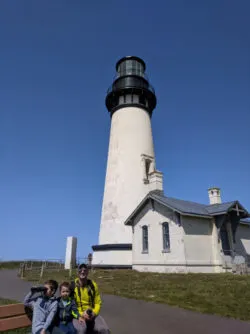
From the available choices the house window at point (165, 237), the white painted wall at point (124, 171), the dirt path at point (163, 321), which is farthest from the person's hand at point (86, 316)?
the white painted wall at point (124, 171)

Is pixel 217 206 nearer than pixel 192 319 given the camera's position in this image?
A: No

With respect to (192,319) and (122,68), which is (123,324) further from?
(122,68)

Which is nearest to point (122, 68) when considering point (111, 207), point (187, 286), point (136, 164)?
point (136, 164)

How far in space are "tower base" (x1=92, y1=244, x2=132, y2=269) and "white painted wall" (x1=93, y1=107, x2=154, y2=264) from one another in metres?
0.11

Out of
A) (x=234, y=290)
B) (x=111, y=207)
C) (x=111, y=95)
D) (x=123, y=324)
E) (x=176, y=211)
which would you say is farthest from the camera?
(x=111, y=95)

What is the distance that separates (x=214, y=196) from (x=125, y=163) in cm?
797

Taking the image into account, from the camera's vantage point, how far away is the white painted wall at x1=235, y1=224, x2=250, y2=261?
19297mm

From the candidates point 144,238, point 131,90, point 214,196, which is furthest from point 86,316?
point 131,90

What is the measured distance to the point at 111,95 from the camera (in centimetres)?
2503

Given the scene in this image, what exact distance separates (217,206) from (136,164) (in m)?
7.41

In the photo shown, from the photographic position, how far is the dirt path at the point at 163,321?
533cm

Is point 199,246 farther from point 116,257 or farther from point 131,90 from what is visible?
point 131,90

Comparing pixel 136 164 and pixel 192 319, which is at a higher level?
pixel 136 164

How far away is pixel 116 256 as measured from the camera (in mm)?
18562
